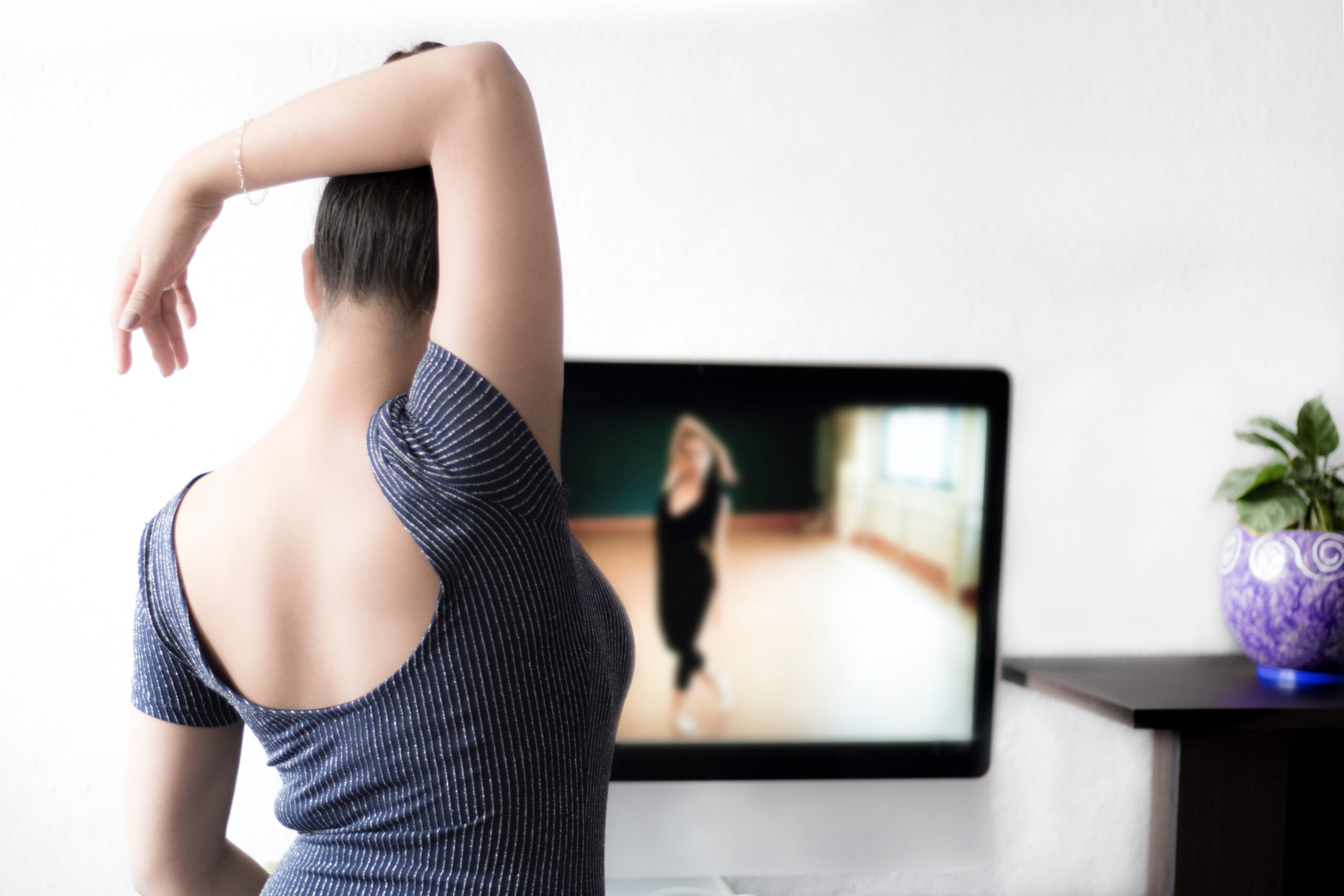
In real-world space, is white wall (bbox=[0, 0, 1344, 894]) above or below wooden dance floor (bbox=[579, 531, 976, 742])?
above

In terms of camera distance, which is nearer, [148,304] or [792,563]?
[148,304]

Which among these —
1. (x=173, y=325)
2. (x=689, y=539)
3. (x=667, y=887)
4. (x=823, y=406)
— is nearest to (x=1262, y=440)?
(x=823, y=406)

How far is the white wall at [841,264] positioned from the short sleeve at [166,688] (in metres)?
0.86

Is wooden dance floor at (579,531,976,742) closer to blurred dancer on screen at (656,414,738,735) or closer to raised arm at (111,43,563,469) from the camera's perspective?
blurred dancer on screen at (656,414,738,735)

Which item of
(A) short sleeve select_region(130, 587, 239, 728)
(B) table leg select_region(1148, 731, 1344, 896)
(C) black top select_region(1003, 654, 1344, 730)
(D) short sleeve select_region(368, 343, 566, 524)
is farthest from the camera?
(B) table leg select_region(1148, 731, 1344, 896)

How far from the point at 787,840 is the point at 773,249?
3.08 ft

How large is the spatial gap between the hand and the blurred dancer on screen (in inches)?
32.1

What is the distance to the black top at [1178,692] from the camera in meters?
1.28

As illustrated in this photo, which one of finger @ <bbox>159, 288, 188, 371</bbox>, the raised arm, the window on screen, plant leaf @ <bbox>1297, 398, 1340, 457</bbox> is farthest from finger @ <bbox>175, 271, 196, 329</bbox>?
plant leaf @ <bbox>1297, 398, 1340, 457</bbox>

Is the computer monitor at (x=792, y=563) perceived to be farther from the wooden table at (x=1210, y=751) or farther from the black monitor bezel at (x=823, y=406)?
the wooden table at (x=1210, y=751)

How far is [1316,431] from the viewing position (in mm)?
1449

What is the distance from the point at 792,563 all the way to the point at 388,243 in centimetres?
97

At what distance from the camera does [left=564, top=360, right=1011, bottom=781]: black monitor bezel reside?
140cm

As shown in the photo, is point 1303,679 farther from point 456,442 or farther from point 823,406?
point 456,442
